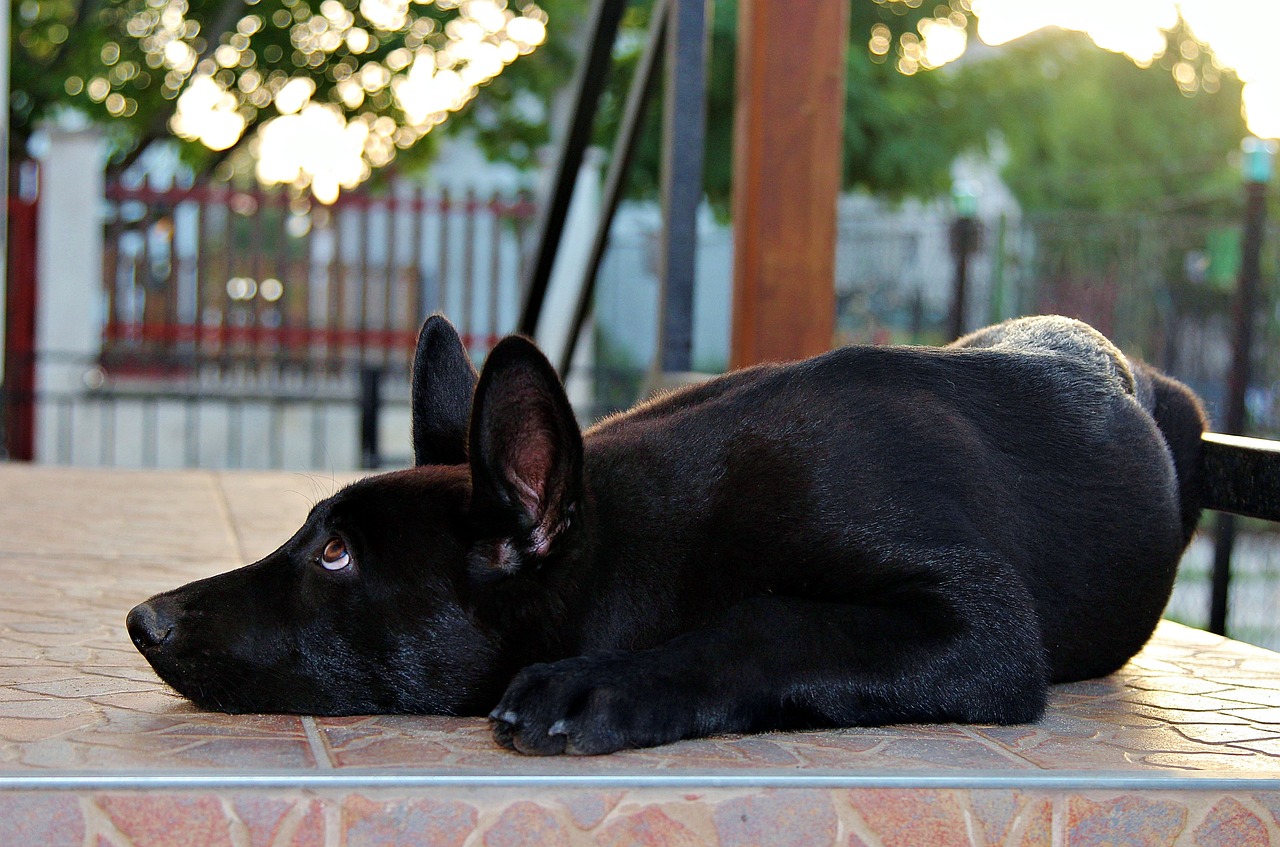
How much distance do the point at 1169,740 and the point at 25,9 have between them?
10419 millimetres

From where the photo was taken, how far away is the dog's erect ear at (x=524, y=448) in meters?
1.71

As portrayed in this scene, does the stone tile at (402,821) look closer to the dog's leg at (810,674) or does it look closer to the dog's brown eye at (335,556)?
the dog's leg at (810,674)

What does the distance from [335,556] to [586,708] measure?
0.49 metres

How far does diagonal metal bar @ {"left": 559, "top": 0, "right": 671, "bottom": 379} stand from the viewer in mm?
4496

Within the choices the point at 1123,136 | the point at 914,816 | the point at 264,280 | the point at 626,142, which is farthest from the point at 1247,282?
the point at 1123,136

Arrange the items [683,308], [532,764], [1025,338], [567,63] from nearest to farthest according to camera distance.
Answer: [532,764] → [1025,338] → [683,308] → [567,63]

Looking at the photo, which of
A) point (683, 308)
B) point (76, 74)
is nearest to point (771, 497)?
point (683, 308)

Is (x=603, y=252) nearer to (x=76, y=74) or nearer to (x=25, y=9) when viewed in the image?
(x=76, y=74)

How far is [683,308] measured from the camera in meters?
4.27

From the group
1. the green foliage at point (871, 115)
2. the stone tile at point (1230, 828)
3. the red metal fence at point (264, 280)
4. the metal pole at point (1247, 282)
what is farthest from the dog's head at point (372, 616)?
the green foliage at point (871, 115)

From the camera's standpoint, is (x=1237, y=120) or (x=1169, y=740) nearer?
(x=1169, y=740)

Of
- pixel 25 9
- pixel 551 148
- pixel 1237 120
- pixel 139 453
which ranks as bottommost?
pixel 139 453

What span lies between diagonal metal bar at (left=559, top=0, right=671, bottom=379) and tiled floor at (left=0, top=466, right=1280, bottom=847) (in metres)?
2.99

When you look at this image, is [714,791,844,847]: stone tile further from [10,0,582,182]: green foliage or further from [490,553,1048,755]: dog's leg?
[10,0,582,182]: green foliage
